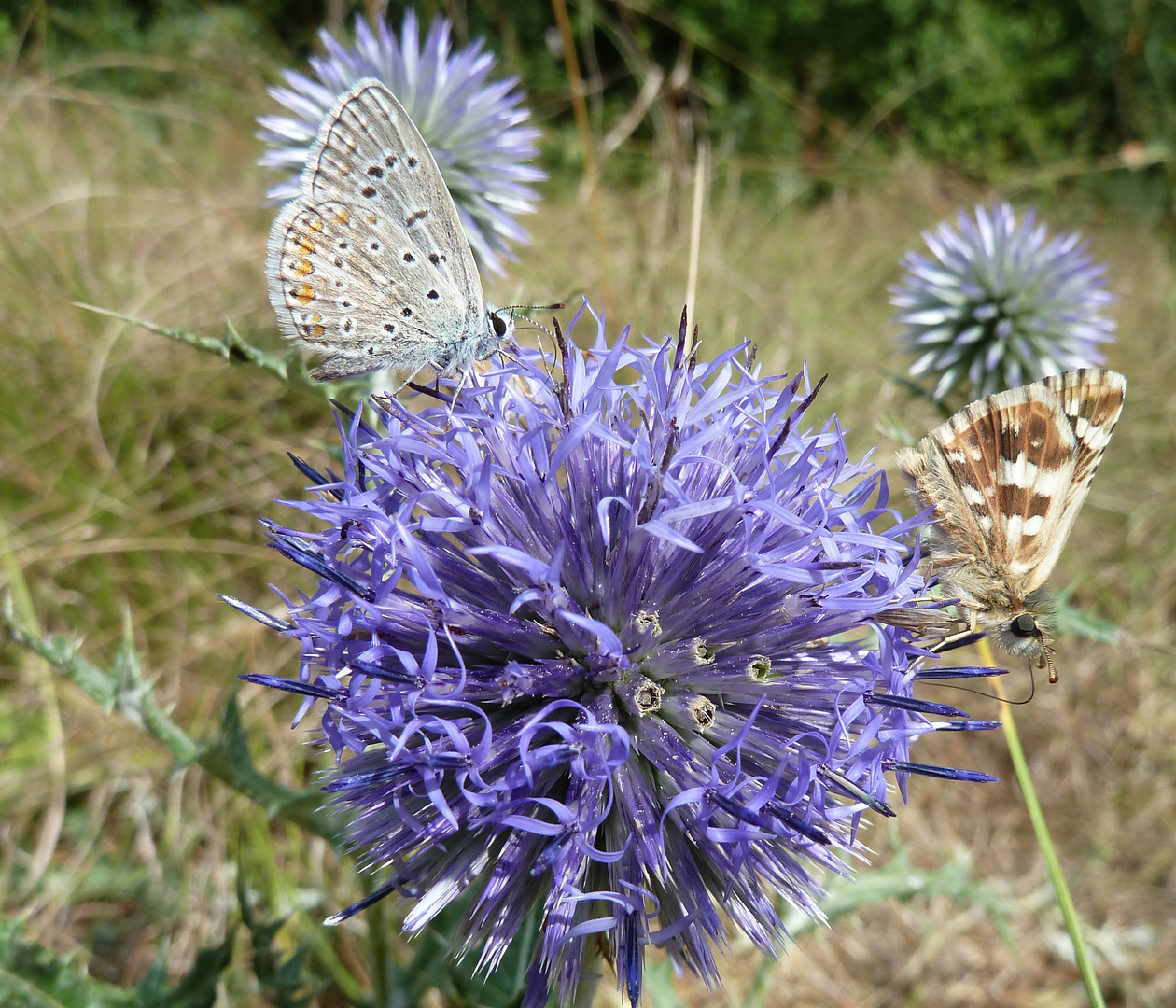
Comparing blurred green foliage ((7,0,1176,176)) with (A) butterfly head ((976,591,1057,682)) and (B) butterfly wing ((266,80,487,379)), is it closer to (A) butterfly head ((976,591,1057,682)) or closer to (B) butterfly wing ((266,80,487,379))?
(B) butterfly wing ((266,80,487,379))

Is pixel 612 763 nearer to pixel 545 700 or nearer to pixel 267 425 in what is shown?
pixel 545 700

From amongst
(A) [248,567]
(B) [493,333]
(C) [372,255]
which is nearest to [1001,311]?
(B) [493,333]

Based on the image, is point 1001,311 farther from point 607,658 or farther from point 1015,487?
point 607,658

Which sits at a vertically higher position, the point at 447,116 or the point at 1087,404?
the point at 447,116

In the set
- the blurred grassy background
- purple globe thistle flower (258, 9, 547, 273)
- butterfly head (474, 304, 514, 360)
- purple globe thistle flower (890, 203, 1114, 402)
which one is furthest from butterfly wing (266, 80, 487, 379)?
purple globe thistle flower (890, 203, 1114, 402)

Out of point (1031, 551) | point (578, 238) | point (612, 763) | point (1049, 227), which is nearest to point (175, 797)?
point (612, 763)

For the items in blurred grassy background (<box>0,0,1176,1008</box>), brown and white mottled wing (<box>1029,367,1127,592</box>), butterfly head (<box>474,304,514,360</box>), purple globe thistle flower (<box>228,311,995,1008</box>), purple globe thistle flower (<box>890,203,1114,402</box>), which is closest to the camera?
purple globe thistle flower (<box>228,311,995,1008</box>)

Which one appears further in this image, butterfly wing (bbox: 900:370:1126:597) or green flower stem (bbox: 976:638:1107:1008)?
green flower stem (bbox: 976:638:1107:1008)
